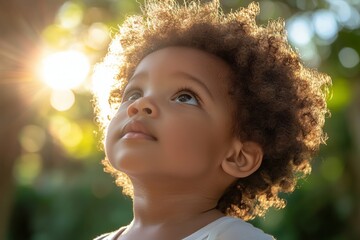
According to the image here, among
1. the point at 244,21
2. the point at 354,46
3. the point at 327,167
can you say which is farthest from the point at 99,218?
the point at 244,21

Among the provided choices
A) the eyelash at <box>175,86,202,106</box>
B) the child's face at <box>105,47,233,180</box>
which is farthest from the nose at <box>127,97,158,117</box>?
the eyelash at <box>175,86,202,106</box>

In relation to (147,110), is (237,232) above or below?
below

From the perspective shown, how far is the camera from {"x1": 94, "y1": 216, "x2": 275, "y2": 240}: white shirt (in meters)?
2.11

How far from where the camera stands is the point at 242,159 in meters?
2.38

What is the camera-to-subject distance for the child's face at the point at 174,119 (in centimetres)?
216

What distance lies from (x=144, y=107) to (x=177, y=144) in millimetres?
139

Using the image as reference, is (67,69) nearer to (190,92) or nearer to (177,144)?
(190,92)

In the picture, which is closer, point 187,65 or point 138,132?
point 138,132

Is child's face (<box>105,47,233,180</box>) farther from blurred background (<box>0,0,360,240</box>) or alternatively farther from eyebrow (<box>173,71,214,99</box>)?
blurred background (<box>0,0,360,240</box>)

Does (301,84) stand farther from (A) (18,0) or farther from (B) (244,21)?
(A) (18,0)

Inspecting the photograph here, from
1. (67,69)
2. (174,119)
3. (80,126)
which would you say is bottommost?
(174,119)

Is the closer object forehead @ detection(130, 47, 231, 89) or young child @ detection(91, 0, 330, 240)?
young child @ detection(91, 0, 330, 240)

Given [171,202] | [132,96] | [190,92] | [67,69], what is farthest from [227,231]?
[67,69]

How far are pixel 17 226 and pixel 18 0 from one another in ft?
18.9
